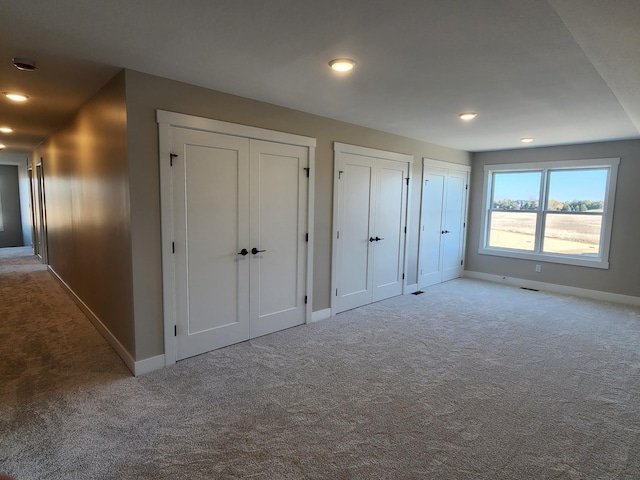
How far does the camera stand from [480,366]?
3.16 metres

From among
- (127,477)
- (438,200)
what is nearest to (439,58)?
(127,477)

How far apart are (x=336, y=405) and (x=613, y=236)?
5.43 metres

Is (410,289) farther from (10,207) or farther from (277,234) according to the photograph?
(10,207)

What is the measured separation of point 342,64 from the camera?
2.48 m

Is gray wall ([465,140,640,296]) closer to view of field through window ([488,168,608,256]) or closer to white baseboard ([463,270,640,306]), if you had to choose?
white baseboard ([463,270,640,306])

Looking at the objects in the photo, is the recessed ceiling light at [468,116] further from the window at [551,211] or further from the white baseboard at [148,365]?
the white baseboard at [148,365]

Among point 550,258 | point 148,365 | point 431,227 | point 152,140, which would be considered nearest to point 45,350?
point 148,365

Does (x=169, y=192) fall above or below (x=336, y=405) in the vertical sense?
above

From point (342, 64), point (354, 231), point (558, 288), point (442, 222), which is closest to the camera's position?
point (342, 64)

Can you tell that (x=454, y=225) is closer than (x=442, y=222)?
No

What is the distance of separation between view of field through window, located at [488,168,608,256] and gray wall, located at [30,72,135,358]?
6325 millimetres

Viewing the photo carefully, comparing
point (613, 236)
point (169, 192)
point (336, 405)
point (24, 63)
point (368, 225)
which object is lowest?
point (336, 405)

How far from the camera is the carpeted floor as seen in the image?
1951 mm

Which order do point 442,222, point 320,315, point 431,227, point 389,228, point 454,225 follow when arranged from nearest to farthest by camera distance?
point 320,315 → point 389,228 → point 431,227 → point 442,222 → point 454,225
